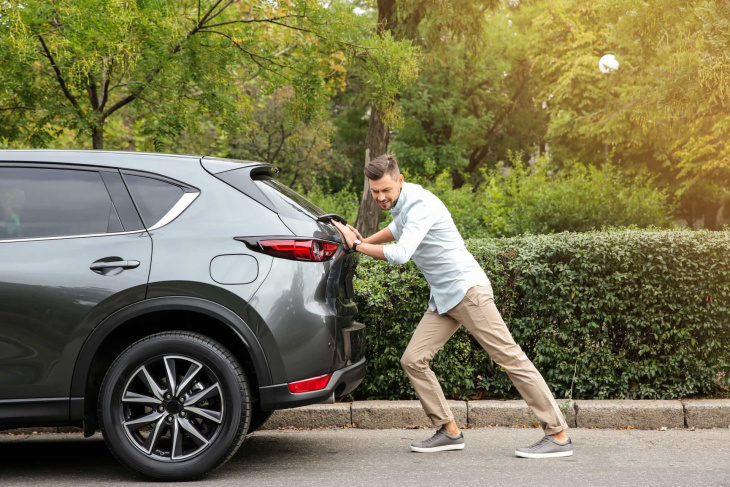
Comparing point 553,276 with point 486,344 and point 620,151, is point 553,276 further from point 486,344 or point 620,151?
point 620,151

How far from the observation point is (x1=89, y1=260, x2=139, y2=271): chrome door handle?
422cm

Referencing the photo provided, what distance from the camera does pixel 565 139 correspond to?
2609 centimetres

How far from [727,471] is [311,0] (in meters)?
6.28

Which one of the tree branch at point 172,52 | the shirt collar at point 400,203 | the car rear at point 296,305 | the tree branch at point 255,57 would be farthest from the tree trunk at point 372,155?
the car rear at point 296,305

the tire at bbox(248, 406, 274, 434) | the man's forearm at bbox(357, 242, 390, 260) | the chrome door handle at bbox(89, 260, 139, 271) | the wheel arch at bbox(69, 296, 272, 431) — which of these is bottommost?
the tire at bbox(248, 406, 274, 434)

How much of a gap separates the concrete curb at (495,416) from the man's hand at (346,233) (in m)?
1.66

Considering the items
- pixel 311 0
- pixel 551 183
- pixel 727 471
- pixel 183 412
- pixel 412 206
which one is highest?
pixel 311 0

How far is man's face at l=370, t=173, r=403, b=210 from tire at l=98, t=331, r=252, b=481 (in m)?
1.37

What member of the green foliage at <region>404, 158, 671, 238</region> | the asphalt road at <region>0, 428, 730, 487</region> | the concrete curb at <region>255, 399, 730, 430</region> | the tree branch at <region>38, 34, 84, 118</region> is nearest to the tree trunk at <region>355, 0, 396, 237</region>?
the green foliage at <region>404, 158, 671, 238</region>

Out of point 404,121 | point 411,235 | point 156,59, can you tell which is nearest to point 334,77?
point 404,121

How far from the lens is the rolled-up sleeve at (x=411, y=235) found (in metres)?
4.60

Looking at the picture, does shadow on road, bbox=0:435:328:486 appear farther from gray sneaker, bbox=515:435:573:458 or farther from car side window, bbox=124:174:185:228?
car side window, bbox=124:174:185:228

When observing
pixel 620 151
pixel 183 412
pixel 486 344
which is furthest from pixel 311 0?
pixel 620 151

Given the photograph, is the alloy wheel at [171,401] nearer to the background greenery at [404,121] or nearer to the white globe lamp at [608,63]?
the background greenery at [404,121]
